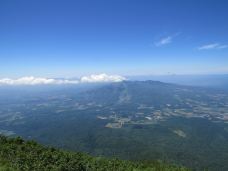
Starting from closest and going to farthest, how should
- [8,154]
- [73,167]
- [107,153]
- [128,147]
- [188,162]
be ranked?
[73,167] < [8,154] < [188,162] < [107,153] < [128,147]

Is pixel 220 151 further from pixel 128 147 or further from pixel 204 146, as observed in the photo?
pixel 128 147

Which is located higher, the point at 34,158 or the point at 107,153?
the point at 34,158

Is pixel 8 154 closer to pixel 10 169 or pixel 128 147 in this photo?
pixel 10 169

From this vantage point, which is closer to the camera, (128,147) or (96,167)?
(96,167)

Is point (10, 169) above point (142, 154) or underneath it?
above

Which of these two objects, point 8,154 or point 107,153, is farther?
point 107,153

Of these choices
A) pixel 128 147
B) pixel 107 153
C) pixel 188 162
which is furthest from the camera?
pixel 128 147

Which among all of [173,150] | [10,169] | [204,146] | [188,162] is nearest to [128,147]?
[173,150]

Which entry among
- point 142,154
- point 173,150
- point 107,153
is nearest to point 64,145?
point 107,153

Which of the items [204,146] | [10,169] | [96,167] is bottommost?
[204,146]
